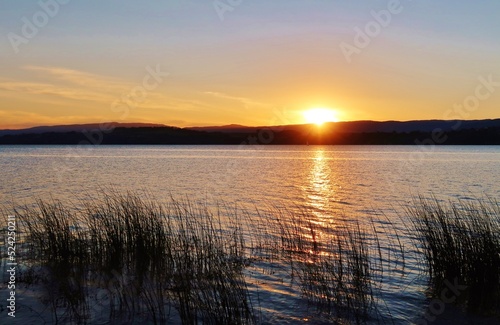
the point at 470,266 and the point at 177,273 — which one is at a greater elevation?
the point at 470,266

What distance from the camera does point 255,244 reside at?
15.6 m

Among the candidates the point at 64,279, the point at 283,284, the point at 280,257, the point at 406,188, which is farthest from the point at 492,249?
the point at 406,188

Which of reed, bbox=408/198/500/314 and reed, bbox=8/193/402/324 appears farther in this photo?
reed, bbox=408/198/500/314

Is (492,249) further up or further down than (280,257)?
further up

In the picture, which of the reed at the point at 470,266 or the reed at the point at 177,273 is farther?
the reed at the point at 470,266

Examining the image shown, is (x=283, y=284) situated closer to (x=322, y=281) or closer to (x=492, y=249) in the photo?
(x=322, y=281)

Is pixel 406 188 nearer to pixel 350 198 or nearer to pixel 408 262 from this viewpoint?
pixel 350 198

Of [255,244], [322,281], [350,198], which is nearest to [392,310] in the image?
[322,281]

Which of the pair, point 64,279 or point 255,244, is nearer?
point 64,279

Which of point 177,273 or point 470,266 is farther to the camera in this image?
point 177,273

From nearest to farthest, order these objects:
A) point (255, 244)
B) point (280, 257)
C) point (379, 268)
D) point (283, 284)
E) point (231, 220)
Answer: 1. point (283, 284)
2. point (379, 268)
3. point (280, 257)
4. point (255, 244)
5. point (231, 220)

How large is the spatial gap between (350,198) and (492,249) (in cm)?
2227

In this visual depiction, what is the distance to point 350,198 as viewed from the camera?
31922 millimetres

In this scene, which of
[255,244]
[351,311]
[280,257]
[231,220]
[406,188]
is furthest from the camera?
[406,188]
